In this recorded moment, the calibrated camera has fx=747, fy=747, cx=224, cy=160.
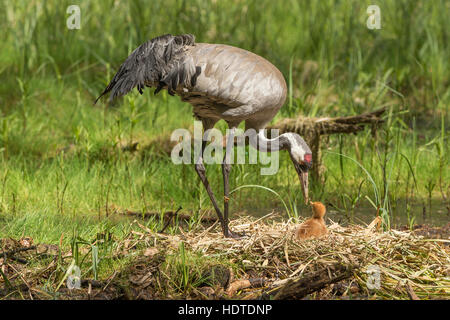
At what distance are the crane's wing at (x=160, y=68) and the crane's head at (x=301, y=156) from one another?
3.46ft

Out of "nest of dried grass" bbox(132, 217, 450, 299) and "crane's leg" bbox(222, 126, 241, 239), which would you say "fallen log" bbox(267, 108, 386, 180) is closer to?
"crane's leg" bbox(222, 126, 241, 239)

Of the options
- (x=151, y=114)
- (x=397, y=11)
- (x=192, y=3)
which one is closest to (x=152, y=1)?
(x=192, y=3)

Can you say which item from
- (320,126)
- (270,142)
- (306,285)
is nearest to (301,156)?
(270,142)

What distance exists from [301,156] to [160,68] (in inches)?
55.1

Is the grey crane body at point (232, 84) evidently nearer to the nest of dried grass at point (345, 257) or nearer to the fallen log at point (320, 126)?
the fallen log at point (320, 126)

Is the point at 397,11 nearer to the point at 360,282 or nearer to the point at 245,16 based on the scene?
the point at 245,16

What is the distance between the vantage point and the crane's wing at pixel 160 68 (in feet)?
18.8

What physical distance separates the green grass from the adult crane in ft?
2.53

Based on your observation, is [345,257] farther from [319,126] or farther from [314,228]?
[319,126]

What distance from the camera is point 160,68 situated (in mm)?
5758

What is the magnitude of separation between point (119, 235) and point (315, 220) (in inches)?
59.8

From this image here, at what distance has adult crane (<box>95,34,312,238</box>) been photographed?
5.77 metres

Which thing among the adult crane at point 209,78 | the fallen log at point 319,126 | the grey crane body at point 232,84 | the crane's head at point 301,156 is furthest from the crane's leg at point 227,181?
the fallen log at point 319,126

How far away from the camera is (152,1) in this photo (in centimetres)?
975
